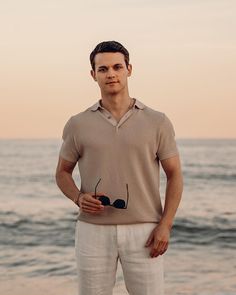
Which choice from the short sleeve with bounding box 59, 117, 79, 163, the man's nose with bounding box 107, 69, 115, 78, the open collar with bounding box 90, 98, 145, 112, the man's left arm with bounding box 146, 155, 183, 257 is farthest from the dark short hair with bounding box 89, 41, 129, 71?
the man's left arm with bounding box 146, 155, 183, 257

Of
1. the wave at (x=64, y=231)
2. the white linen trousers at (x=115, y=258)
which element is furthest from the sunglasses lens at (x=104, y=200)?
the wave at (x=64, y=231)

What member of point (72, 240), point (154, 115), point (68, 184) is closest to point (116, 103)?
point (154, 115)

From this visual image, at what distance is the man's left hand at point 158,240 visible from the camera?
3146mm

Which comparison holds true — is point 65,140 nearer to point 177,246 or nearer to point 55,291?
point 55,291

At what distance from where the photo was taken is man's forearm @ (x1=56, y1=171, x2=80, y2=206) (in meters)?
3.29

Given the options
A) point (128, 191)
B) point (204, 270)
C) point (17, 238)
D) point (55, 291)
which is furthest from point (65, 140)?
point (17, 238)

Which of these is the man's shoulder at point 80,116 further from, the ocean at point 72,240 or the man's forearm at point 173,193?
the ocean at point 72,240

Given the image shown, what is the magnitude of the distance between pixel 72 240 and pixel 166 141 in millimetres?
10639

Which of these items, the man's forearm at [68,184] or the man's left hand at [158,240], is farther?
the man's forearm at [68,184]

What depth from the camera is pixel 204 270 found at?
9.65 meters

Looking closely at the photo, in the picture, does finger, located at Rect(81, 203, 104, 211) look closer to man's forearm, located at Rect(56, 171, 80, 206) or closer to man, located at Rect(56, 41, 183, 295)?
man, located at Rect(56, 41, 183, 295)

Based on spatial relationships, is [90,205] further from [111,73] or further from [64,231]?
[64,231]

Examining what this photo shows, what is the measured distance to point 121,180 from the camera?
319cm

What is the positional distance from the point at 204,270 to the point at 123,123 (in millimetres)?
6814
